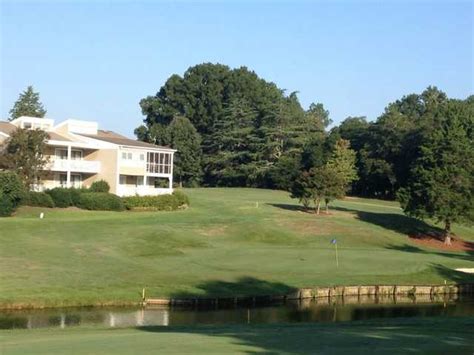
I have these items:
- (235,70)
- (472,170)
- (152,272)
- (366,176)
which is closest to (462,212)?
(472,170)

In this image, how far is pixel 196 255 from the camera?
42406 mm

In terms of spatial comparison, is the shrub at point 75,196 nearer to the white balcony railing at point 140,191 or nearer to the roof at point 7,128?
the white balcony railing at point 140,191

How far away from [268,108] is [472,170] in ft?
190

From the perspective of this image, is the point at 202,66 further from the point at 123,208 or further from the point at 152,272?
the point at 152,272

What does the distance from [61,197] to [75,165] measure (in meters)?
11.0

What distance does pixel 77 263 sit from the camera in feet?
120

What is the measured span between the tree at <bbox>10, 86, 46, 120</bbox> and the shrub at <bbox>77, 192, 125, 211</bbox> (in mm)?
66560

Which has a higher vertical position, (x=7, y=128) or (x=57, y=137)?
(x=7, y=128)

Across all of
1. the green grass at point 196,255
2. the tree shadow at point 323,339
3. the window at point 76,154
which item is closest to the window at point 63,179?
the window at point 76,154

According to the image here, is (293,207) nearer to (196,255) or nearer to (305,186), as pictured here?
(305,186)

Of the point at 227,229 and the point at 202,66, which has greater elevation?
the point at 202,66

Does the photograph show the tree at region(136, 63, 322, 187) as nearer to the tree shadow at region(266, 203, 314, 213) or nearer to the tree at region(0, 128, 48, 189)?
the tree shadow at region(266, 203, 314, 213)

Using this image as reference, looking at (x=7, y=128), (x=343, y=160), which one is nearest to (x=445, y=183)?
(x=343, y=160)

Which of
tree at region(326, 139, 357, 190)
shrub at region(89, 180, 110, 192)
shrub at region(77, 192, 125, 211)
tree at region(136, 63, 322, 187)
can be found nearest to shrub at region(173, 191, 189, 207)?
shrub at region(89, 180, 110, 192)
